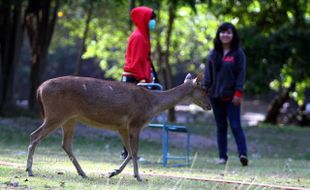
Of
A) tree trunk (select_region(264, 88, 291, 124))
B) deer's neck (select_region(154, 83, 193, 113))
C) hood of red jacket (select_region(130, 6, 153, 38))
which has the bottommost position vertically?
tree trunk (select_region(264, 88, 291, 124))

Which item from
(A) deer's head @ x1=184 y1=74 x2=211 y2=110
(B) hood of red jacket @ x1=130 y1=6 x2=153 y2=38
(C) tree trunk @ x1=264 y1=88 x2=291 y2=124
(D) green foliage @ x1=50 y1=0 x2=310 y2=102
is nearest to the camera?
(A) deer's head @ x1=184 y1=74 x2=211 y2=110

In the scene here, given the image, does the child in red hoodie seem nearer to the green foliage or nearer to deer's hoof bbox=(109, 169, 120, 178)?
deer's hoof bbox=(109, 169, 120, 178)

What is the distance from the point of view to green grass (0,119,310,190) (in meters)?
8.48

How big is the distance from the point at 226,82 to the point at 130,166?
7.34 ft

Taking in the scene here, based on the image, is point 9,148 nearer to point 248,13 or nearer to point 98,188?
point 98,188

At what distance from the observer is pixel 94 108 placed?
9.21m

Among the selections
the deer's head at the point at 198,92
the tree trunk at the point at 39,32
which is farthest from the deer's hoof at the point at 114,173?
the tree trunk at the point at 39,32

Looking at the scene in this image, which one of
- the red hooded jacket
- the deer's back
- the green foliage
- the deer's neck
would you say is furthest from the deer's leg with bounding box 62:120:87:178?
the green foliage

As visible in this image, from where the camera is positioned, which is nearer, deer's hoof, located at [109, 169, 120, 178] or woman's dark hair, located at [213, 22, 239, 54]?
deer's hoof, located at [109, 169, 120, 178]

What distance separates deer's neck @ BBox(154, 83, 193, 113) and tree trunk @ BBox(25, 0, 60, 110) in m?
14.7

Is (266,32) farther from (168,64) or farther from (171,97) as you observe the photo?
(171,97)

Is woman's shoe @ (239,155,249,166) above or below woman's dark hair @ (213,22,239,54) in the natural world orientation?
below

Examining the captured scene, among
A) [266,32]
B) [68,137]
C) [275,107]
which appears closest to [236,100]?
[68,137]

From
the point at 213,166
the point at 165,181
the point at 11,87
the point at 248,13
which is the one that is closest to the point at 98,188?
the point at 165,181
